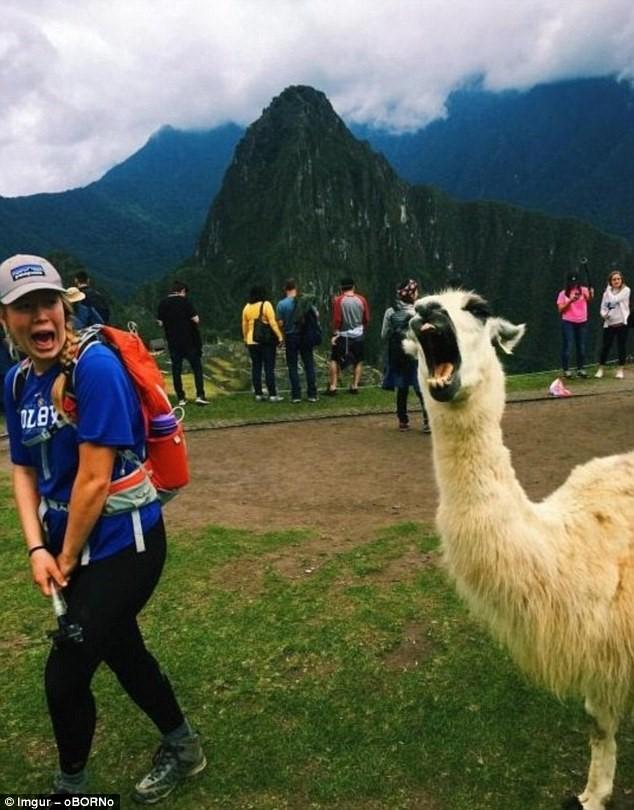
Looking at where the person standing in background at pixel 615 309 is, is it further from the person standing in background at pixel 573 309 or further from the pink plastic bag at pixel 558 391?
the pink plastic bag at pixel 558 391

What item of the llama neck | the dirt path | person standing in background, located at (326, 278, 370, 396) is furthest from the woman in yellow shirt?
the llama neck

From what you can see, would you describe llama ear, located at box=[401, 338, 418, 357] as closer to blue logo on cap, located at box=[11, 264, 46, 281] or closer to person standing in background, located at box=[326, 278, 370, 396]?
blue logo on cap, located at box=[11, 264, 46, 281]

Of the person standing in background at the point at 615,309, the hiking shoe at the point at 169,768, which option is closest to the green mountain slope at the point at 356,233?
the person standing in background at the point at 615,309

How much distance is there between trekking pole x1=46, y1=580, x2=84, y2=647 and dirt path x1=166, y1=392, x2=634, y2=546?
327 centimetres

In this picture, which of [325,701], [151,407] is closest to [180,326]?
[325,701]

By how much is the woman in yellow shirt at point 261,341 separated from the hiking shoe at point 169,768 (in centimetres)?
826

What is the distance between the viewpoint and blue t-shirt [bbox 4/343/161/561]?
2172 mm

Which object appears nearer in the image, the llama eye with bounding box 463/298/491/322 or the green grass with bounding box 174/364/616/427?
the llama eye with bounding box 463/298/491/322

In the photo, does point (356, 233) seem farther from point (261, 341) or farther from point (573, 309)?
point (261, 341)

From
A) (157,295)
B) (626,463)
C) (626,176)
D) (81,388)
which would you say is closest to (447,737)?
(626,463)

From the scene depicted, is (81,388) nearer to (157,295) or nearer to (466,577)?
(466,577)

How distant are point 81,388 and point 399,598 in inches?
112

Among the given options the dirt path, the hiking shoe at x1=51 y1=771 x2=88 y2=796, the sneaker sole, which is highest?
the dirt path

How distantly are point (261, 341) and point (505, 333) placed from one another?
8616 mm
